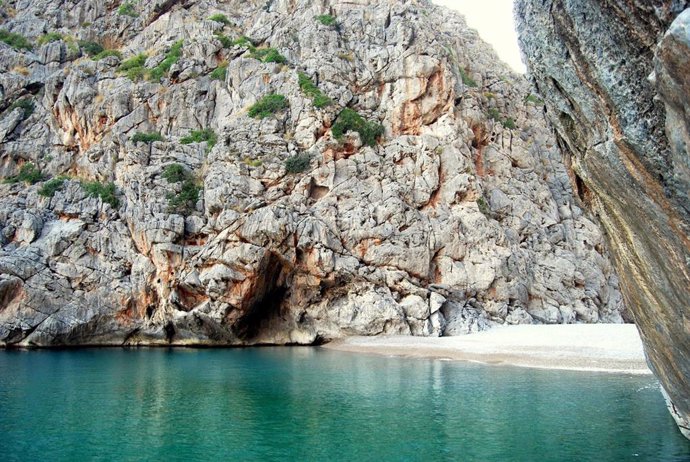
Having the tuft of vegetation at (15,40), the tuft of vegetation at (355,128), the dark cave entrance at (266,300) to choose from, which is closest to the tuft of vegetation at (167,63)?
the tuft of vegetation at (15,40)

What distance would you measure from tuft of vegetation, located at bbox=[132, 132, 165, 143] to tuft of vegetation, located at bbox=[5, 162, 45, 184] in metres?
10.1

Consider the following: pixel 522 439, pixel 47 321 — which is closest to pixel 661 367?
pixel 522 439

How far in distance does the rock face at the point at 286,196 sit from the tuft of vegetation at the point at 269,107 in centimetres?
16

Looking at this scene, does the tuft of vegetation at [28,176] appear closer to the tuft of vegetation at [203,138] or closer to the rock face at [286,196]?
the rock face at [286,196]

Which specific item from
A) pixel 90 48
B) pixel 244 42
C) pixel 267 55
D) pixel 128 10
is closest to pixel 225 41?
pixel 244 42

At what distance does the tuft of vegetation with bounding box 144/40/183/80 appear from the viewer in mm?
53400

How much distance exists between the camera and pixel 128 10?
6222cm

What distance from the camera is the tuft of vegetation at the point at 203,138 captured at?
162 ft

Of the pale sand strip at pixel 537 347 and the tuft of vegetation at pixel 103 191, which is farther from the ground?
the tuft of vegetation at pixel 103 191

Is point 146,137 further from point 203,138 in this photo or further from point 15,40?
point 15,40

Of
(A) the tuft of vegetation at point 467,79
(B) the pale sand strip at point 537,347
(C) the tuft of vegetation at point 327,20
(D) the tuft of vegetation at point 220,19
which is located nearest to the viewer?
(B) the pale sand strip at point 537,347

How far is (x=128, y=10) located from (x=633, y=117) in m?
68.4

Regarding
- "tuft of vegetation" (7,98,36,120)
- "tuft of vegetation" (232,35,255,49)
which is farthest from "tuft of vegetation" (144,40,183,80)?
"tuft of vegetation" (7,98,36,120)

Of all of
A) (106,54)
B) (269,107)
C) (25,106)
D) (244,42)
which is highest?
(244,42)
